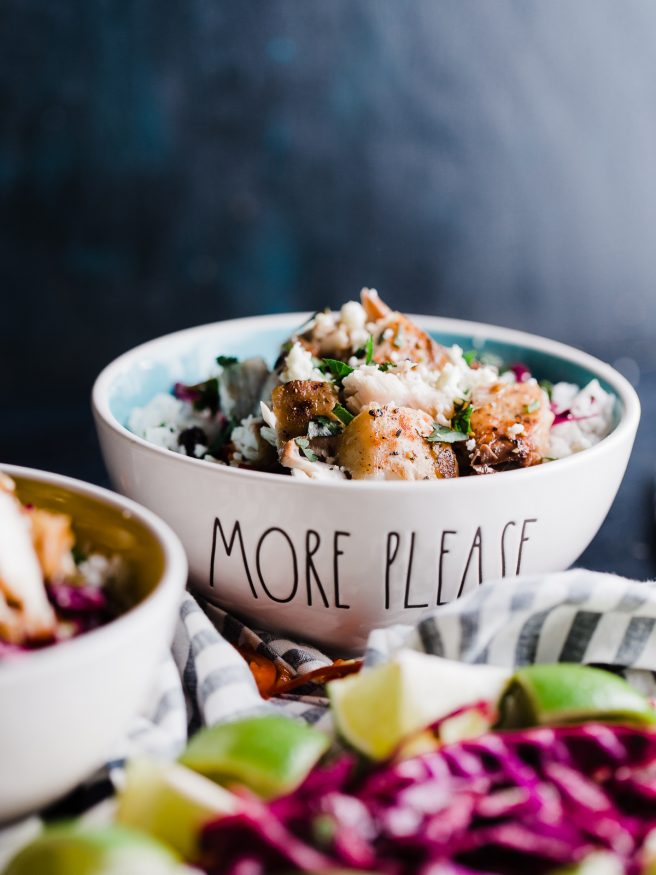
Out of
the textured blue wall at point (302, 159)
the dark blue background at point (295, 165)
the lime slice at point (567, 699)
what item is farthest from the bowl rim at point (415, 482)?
the textured blue wall at point (302, 159)

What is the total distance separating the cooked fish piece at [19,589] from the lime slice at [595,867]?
1.19 feet

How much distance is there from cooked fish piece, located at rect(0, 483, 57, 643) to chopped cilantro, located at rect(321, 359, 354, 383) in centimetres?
45

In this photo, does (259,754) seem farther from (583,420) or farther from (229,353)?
(229,353)

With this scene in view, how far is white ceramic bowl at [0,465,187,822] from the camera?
60 cm

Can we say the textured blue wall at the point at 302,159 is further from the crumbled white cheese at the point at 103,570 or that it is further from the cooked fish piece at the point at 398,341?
the crumbled white cheese at the point at 103,570

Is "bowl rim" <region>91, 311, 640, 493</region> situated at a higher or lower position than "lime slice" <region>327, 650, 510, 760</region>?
higher

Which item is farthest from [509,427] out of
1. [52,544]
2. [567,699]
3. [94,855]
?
[94,855]

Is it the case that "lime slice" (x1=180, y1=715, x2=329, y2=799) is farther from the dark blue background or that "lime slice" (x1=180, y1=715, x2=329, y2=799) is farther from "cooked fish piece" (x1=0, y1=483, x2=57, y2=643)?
the dark blue background

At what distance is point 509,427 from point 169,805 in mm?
568

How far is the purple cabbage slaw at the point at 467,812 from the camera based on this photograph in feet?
1.90

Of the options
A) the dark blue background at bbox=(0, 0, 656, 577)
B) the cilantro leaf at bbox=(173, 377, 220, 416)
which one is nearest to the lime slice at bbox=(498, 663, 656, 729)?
the cilantro leaf at bbox=(173, 377, 220, 416)

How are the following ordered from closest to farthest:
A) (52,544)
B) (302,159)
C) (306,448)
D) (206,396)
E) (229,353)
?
1. (52,544)
2. (306,448)
3. (206,396)
4. (229,353)
5. (302,159)

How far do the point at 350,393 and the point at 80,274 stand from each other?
56.6 inches

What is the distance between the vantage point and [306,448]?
39.3 inches
